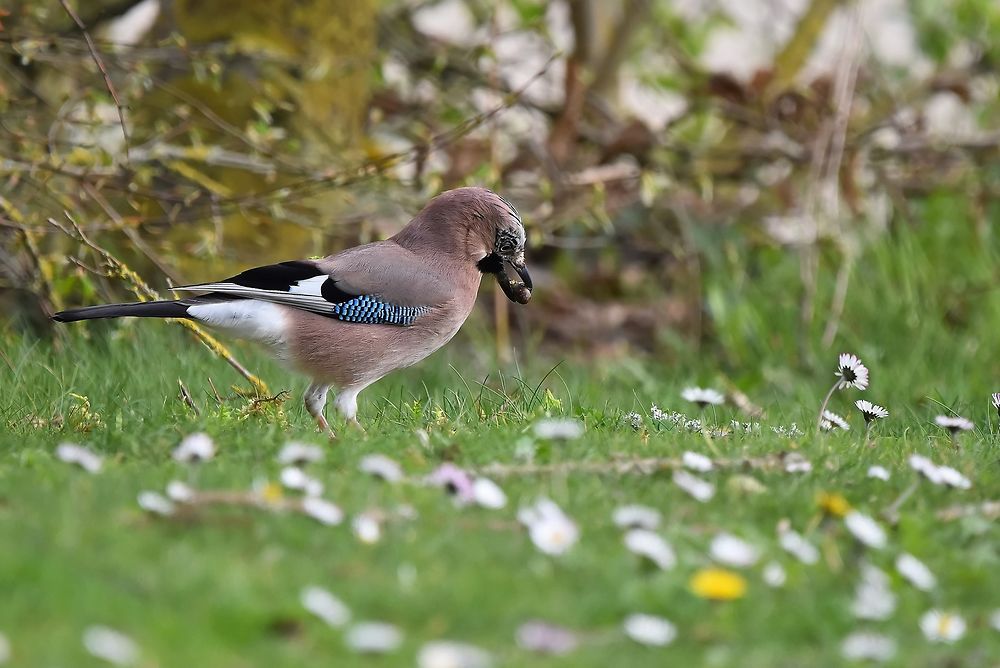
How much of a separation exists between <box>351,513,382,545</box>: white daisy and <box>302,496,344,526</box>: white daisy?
0.16ft

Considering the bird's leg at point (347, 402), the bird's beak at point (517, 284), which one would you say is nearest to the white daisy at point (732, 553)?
the bird's leg at point (347, 402)

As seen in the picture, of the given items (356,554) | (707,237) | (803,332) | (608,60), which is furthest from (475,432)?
(608,60)

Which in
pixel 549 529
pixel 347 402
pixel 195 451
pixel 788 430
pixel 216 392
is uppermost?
pixel 549 529

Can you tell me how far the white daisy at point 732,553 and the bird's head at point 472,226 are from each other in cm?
254

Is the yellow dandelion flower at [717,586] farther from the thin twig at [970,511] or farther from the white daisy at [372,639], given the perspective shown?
the thin twig at [970,511]

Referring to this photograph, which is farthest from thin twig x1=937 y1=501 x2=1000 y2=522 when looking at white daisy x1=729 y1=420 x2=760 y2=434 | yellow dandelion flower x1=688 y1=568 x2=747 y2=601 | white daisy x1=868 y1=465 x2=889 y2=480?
yellow dandelion flower x1=688 y1=568 x2=747 y2=601

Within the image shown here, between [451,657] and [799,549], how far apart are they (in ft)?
4.26

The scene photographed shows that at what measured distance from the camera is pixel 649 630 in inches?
134

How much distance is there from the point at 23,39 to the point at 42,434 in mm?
2682

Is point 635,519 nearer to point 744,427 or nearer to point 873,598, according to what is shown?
point 873,598

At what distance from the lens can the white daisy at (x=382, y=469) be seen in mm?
4223

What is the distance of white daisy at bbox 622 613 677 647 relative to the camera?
338cm

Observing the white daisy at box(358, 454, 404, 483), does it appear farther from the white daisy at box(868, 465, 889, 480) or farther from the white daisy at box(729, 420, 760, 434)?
the white daisy at box(729, 420, 760, 434)

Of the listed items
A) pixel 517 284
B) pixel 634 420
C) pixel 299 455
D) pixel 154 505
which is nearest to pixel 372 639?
pixel 154 505
